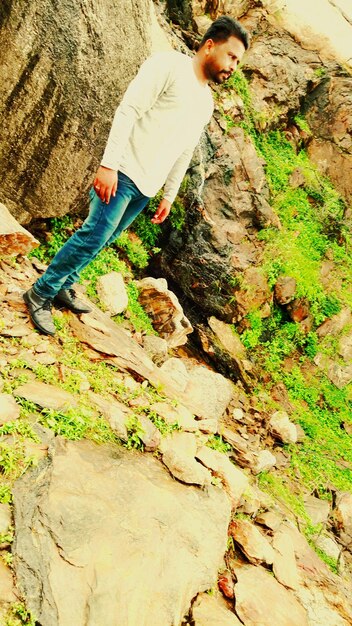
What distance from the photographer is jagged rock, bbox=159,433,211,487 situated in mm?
2709

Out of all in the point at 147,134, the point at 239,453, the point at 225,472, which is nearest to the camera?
the point at 147,134

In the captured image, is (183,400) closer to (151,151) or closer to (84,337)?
(84,337)

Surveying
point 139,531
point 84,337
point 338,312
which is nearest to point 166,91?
point 84,337

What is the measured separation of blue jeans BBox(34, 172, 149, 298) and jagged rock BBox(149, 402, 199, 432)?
1.23 m

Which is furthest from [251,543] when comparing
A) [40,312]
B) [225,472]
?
[40,312]

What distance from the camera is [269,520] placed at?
3.30 metres

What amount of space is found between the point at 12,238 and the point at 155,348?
2263 millimetres

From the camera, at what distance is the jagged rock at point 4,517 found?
1724 millimetres

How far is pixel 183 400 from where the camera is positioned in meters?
3.79

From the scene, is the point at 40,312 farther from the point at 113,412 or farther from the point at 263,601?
the point at 263,601

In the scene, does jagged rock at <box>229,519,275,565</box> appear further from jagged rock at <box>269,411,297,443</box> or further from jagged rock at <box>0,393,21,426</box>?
jagged rock at <box>269,411,297,443</box>

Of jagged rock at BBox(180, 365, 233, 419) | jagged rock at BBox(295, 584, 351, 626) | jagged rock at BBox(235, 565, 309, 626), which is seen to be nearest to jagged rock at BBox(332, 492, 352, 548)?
jagged rock at BBox(180, 365, 233, 419)

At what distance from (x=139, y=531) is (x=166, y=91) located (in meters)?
2.66

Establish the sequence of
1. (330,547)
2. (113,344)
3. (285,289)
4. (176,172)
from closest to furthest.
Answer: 1. (176,172)
2. (113,344)
3. (330,547)
4. (285,289)
